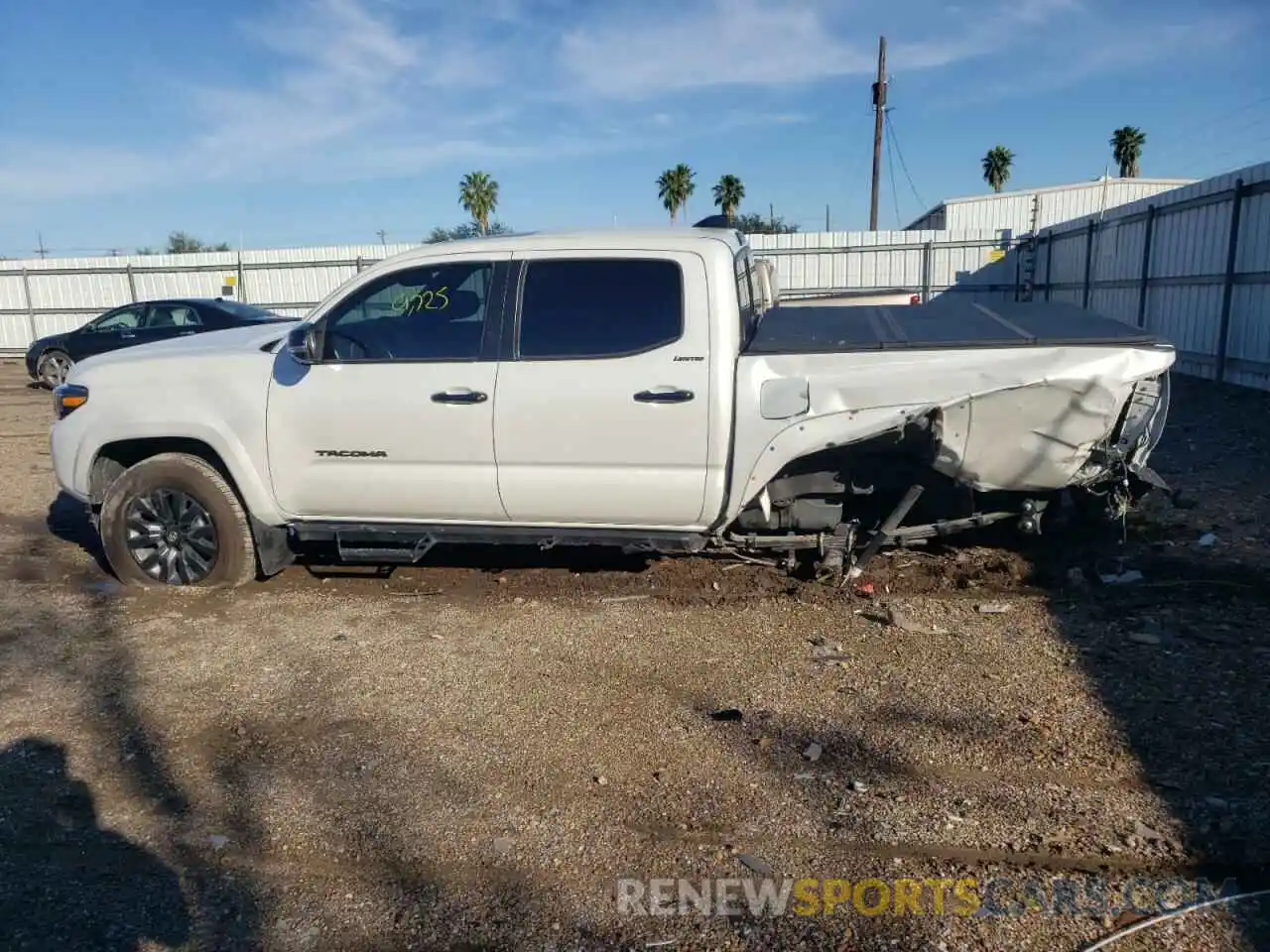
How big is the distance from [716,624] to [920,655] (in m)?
1.02

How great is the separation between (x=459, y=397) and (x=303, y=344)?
3.01ft

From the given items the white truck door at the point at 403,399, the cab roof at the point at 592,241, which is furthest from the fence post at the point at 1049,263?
the white truck door at the point at 403,399

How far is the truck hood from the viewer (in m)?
5.34

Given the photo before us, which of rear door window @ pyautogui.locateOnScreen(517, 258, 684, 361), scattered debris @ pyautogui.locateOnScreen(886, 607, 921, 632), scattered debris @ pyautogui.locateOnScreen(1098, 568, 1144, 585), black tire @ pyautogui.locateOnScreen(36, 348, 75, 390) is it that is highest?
rear door window @ pyautogui.locateOnScreen(517, 258, 684, 361)

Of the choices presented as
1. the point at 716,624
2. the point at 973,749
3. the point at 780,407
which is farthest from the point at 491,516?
the point at 973,749

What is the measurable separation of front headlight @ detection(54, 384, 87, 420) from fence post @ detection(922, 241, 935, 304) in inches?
735

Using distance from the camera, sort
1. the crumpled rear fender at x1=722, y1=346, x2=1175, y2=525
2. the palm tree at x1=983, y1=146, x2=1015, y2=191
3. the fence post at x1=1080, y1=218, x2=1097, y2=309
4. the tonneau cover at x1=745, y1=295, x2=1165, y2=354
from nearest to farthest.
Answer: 1. the crumpled rear fender at x1=722, y1=346, x2=1175, y2=525
2. the tonneau cover at x1=745, y1=295, x2=1165, y2=354
3. the fence post at x1=1080, y1=218, x2=1097, y2=309
4. the palm tree at x1=983, y1=146, x2=1015, y2=191

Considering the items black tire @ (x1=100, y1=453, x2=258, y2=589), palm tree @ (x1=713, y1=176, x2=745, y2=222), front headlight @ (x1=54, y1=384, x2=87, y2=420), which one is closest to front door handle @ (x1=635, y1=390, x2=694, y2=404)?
black tire @ (x1=100, y1=453, x2=258, y2=589)

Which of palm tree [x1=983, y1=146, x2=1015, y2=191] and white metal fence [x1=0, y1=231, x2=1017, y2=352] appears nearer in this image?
white metal fence [x1=0, y1=231, x2=1017, y2=352]

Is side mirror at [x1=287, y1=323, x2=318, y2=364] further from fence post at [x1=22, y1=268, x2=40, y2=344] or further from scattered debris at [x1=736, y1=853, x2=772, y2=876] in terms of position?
fence post at [x1=22, y1=268, x2=40, y2=344]

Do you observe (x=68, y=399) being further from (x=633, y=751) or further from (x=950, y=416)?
(x=950, y=416)

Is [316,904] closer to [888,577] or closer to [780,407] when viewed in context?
[780,407]

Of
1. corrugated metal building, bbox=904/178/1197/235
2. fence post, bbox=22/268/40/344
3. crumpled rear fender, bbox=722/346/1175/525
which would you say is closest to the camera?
crumpled rear fender, bbox=722/346/1175/525

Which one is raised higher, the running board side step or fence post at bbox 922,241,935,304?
fence post at bbox 922,241,935,304
